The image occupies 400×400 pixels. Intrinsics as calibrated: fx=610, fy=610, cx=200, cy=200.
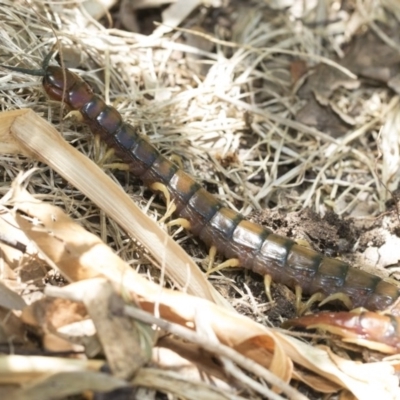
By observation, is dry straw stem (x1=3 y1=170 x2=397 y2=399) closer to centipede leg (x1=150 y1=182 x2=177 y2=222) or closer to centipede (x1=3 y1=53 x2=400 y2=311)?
centipede (x1=3 y1=53 x2=400 y2=311)

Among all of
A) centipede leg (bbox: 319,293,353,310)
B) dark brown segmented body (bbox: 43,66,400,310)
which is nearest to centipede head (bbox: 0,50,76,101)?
dark brown segmented body (bbox: 43,66,400,310)

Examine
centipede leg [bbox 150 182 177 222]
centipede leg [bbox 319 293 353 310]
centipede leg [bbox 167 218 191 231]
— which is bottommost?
centipede leg [bbox 319 293 353 310]

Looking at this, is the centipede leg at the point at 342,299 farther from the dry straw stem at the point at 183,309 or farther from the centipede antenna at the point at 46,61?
the centipede antenna at the point at 46,61

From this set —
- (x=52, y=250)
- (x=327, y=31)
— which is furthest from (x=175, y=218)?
(x=327, y=31)

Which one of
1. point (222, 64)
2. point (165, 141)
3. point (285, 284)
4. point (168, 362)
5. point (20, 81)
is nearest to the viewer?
point (168, 362)

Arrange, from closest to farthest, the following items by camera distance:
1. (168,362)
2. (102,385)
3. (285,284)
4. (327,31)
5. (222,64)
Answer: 1. (102,385)
2. (168,362)
3. (285,284)
4. (222,64)
5. (327,31)

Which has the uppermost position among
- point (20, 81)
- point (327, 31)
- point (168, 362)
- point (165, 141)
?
point (327, 31)

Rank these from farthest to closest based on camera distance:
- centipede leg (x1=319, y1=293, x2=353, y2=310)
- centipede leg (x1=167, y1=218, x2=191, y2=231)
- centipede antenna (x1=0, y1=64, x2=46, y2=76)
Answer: centipede antenna (x1=0, y1=64, x2=46, y2=76) → centipede leg (x1=167, y1=218, x2=191, y2=231) → centipede leg (x1=319, y1=293, x2=353, y2=310)

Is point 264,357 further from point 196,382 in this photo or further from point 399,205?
point 399,205

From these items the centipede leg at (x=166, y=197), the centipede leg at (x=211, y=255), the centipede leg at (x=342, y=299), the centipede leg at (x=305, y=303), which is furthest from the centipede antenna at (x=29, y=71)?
the centipede leg at (x=342, y=299)
